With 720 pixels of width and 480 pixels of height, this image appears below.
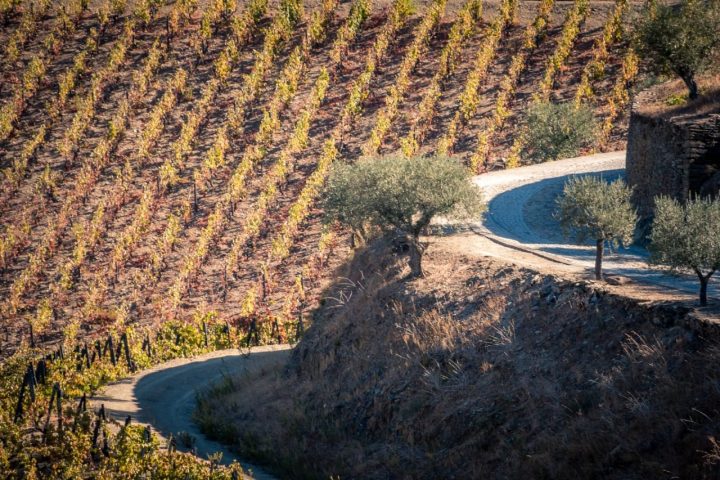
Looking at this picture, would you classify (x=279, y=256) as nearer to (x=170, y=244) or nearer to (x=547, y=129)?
(x=170, y=244)

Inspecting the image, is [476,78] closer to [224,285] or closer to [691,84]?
[224,285]

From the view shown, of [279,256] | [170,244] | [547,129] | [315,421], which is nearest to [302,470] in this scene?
[315,421]

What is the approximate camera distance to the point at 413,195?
2156 cm

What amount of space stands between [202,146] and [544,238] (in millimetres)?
26291

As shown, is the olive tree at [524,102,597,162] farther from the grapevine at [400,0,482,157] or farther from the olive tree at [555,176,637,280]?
the olive tree at [555,176,637,280]

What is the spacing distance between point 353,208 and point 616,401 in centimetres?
1079

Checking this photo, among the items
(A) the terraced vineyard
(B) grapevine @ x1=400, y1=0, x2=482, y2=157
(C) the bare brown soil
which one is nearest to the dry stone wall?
(A) the terraced vineyard

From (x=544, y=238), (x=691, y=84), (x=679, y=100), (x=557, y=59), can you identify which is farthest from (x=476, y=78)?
(x=544, y=238)

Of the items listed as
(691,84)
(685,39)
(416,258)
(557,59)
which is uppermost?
(557,59)

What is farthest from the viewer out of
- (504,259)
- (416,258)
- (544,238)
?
(544,238)

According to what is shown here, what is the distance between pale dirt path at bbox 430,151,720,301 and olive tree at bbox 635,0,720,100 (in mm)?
4717

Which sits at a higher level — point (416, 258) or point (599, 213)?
point (599, 213)

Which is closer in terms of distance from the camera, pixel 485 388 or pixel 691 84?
pixel 485 388

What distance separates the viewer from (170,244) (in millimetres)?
39094
